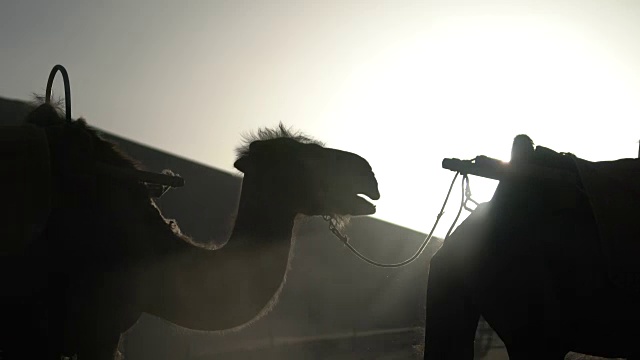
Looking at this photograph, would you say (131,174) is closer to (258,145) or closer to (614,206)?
(258,145)

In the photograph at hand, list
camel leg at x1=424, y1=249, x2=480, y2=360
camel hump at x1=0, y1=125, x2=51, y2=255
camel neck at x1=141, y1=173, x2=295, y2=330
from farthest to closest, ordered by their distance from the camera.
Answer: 1. camel neck at x1=141, y1=173, x2=295, y2=330
2. camel leg at x1=424, y1=249, x2=480, y2=360
3. camel hump at x1=0, y1=125, x2=51, y2=255

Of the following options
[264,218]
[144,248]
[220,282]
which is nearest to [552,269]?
[264,218]

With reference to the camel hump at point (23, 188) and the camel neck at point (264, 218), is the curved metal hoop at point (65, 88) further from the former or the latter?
the camel neck at point (264, 218)

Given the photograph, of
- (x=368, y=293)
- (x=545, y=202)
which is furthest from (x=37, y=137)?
(x=368, y=293)

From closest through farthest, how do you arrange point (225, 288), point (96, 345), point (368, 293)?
point (96, 345) < point (225, 288) < point (368, 293)

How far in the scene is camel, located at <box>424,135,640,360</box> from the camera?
5.95 metres

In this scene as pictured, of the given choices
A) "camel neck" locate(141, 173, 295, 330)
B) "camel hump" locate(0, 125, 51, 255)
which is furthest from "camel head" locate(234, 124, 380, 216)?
"camel hump" locate(0, 125, 51, 255)

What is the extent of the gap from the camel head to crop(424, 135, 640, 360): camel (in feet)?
3.44

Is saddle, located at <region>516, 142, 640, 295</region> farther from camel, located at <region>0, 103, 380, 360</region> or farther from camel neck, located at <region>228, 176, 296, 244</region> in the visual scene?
camel neck, located at <region>228, 176, 296, 244</region>

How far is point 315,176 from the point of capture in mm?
6902

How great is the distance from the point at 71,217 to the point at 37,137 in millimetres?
Answer: 655

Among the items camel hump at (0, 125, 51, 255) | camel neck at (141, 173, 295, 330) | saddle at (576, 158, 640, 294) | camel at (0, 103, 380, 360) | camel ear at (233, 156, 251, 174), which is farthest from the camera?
camel ear at (233, 156, 251, 174)

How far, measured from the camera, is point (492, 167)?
6.13 meters

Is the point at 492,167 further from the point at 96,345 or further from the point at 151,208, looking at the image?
the point at 96,345
